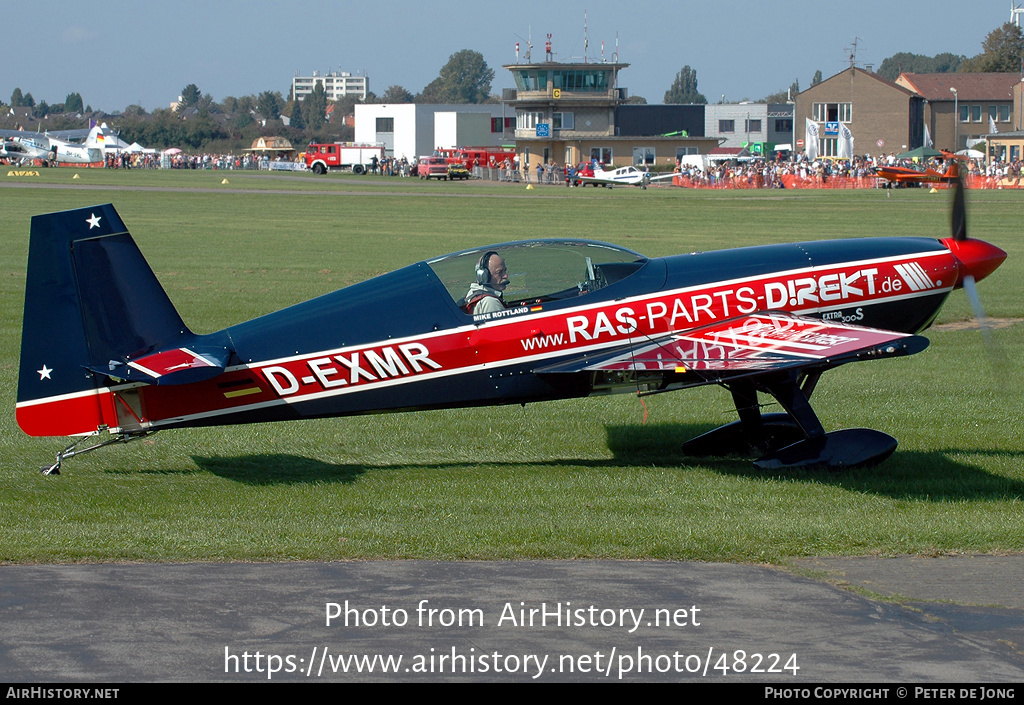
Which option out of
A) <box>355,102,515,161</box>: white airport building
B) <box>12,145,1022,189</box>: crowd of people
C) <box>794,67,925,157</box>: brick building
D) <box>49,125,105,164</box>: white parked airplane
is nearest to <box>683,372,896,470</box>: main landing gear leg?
<box>12,145,1022,189</box>: crowd of people

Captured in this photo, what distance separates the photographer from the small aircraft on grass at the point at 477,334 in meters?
8.29

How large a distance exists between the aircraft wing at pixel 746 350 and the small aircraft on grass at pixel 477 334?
0.02m

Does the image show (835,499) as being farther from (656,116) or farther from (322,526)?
(656,116)

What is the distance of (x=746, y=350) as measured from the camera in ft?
27.9

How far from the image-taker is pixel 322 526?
7.59 m

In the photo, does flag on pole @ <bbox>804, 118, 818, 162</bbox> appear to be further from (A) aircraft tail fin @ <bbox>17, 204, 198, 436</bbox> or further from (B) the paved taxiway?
(B) the paved taxiway

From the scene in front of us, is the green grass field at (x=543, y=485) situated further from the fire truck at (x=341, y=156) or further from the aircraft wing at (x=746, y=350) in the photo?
the fire truck at (x=341, y=156)

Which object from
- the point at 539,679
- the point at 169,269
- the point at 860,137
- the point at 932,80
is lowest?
the point at 539,679

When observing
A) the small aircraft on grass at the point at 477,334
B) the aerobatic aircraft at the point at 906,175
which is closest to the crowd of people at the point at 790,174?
the aerobatic aircraft at the point at 906,175

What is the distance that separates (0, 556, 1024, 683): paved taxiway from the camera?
5125 mm

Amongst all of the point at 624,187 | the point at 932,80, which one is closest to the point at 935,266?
the point at 624,187

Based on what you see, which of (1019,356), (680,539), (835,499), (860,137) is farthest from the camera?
(860,137)

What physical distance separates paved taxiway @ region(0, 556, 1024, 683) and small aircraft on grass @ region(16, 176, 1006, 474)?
79.5 inches

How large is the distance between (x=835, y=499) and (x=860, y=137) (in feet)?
348
